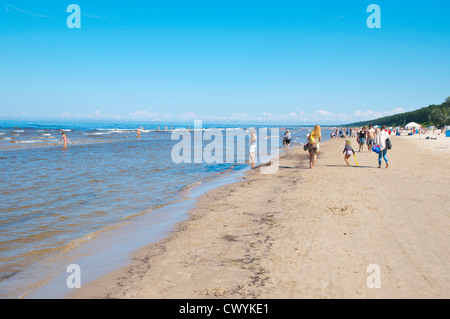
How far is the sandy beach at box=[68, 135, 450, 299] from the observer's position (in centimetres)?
373

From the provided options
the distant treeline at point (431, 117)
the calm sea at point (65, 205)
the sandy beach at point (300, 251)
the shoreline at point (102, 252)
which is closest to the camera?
the sandy beach at point (300, 251)

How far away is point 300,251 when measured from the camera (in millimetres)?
4887

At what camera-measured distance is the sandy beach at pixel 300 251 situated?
3729 mm

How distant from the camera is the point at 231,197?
9.59m

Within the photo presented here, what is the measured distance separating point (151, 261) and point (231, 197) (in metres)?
5.01

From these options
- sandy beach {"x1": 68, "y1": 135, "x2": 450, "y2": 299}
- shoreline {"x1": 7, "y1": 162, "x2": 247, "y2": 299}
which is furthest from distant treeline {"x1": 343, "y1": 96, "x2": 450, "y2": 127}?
shoreline {"x1": 7, "y1": 162, "x2": 247, "y2": 299}

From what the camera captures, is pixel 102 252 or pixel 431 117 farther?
pixel 431 117

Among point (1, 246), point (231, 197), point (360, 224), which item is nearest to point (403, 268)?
point (360, 224)

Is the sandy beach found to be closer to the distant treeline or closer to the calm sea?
the calm sea

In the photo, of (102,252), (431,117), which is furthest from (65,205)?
(431,117)

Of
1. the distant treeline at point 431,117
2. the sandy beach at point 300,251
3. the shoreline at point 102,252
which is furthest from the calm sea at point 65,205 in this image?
the distant treeline at point 431,117

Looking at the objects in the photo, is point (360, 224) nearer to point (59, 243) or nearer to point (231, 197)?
point (231, 197)

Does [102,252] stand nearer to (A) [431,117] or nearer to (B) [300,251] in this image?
(B) [300,251]

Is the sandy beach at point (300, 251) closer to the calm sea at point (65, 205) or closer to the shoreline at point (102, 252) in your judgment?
the shoreline at point (102, 252)
